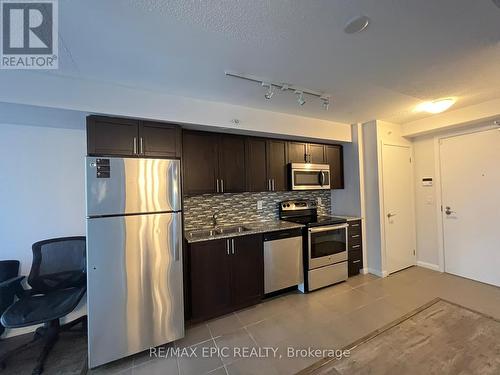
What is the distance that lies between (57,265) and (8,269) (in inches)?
15.2

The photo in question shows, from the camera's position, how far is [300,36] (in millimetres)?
1470

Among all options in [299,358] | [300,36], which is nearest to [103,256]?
[299,358]

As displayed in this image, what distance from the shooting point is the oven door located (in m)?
3.07

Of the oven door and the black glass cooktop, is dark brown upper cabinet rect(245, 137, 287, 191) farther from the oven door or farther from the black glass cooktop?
the oven door

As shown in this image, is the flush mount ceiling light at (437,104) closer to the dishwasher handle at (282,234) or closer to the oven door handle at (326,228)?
the oven door handle at (326,228)

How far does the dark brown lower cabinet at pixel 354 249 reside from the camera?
3.46 metres

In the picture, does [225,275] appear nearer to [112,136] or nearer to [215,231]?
[215,231]

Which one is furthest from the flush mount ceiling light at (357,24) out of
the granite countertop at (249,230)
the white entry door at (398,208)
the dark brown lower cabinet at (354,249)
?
the dark brown lower cabinet at (354,249)

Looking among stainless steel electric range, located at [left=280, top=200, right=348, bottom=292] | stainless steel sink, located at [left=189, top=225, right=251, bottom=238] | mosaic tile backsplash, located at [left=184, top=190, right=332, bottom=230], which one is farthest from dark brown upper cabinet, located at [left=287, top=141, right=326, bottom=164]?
stainless steel sink, located at [left=189, top=225, right=251, bottom=238]

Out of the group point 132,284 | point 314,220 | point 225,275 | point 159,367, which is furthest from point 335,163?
point 159,367

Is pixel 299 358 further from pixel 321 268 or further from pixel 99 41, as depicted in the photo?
pixel 99 41

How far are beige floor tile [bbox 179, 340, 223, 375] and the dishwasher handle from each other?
1335 millimetres

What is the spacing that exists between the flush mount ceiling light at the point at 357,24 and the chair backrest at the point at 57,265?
10.1 ft

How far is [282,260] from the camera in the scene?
2900 mm
